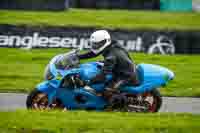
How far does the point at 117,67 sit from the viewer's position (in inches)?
505

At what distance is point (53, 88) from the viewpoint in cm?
1284

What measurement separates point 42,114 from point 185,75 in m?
8.54

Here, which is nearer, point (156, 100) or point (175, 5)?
point (156, 100)

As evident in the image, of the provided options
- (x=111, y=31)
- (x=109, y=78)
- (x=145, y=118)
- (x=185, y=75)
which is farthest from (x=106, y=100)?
(x=111, y=31)

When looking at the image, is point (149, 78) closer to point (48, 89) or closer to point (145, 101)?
point (145, 101)

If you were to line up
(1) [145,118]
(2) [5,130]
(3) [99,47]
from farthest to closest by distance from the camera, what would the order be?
(3) [99,47], (1) [145,118], (2) [5,130]

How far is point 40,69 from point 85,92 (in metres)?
6.68

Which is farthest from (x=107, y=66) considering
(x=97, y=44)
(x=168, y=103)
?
(x=168, y=103)

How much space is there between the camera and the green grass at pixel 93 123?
32.8ft

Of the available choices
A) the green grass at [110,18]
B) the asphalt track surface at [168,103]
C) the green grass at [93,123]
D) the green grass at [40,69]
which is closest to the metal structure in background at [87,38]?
the green grass at [40,69]

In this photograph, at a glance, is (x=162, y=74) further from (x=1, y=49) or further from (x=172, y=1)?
(x=172, y=1)

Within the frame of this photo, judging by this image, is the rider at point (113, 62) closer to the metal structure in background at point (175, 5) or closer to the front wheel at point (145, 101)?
the front wheel at point (145, 101)

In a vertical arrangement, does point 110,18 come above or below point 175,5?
below

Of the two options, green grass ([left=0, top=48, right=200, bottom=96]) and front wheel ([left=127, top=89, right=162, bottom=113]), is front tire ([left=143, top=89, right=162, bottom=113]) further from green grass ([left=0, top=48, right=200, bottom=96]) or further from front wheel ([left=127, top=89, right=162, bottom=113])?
green grass ([left=0, top=48, right=200, bottom=96])
